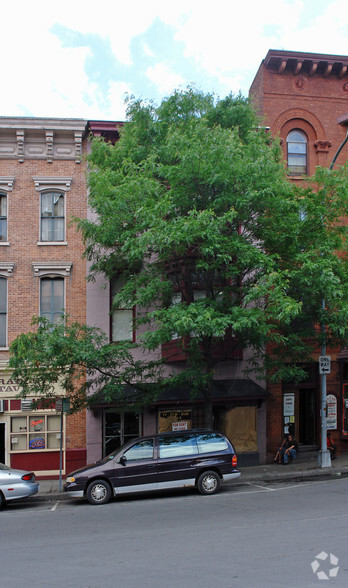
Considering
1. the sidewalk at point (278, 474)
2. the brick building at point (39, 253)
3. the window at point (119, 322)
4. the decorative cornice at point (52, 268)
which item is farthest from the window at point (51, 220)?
the sidewalk at point (278, 474)

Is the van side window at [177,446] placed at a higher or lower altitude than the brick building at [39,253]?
lower

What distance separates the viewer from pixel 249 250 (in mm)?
13328

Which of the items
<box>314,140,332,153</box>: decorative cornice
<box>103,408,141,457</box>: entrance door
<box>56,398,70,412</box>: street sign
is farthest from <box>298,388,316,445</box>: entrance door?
<box>56,398,70,412</box>: street sign

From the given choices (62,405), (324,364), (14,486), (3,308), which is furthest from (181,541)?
(3,308)

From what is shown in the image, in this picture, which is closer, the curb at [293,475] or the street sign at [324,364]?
the curb at [293,475]

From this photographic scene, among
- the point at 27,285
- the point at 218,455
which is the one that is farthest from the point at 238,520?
the point at 27,285

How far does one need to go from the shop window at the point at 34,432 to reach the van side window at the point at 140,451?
17.2 ft

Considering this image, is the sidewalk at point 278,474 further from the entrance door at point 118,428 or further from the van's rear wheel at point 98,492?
the entrance door at point 118,428

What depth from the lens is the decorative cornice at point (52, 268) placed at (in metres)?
18.4

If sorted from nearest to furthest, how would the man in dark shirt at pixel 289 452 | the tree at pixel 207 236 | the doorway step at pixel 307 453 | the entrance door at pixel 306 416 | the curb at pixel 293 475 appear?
the tree at pixel 207 236, the curb at pixel 293 475, the man in dark shirt at pixel 289 452, the doorway step at pixel 307 453, the entrance door at pixel 306 416

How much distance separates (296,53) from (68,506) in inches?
712

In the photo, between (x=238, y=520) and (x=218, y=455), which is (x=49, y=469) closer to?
(x=218, y=455)

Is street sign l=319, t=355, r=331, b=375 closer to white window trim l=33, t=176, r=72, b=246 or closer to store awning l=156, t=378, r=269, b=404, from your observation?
store awning l=156, t=378, r=269, b=404

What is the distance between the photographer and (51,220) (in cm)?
1889
